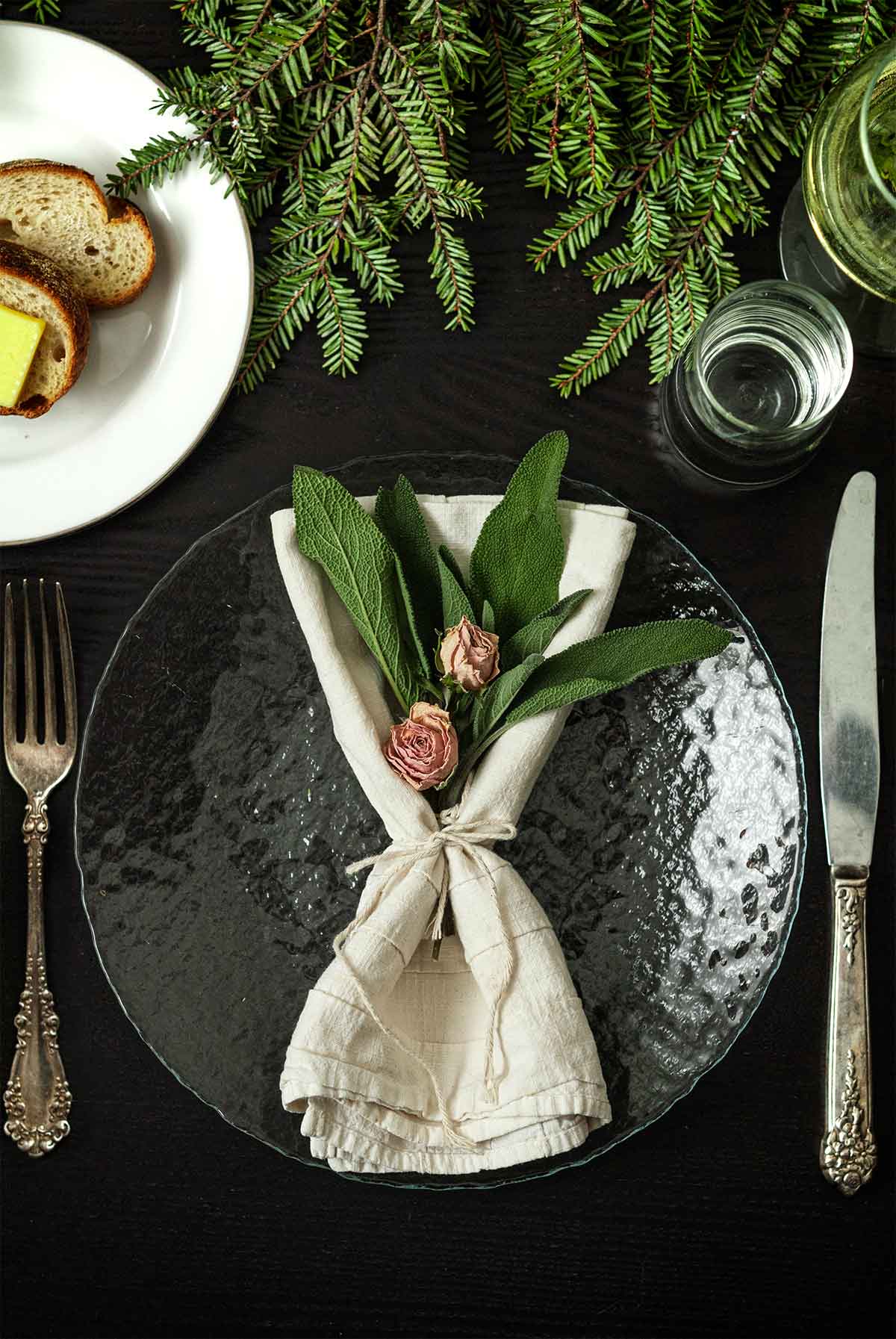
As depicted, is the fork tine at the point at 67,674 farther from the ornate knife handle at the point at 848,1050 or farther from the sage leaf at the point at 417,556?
the ornate knife handle at the point at 848,1050

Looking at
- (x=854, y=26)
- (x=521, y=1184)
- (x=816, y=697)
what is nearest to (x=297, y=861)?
(x=521, y=1184)

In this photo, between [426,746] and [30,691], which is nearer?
[426,746]

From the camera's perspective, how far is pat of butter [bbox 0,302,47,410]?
0.66m

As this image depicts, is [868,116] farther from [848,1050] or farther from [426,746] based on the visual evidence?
[848,1050]

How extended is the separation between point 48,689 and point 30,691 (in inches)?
0.5

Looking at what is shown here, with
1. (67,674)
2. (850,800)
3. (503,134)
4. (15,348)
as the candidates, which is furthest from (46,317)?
(850,800)

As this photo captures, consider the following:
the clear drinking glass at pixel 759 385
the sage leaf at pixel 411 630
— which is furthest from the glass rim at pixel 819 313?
the sage leaf at pixel 411 630

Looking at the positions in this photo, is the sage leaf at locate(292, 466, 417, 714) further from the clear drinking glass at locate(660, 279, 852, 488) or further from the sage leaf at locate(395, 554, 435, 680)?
the clear drinking glass at locate(660, 279, 852, 488)

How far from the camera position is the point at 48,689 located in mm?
700

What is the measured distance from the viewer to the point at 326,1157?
0.61 metres

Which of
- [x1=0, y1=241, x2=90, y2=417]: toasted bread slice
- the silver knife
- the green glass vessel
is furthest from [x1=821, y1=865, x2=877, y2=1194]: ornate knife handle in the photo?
[x1=0, y1=241, x2=90, y2=417]: toasted bread slice

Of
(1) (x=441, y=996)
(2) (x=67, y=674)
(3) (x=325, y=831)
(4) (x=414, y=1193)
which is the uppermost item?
(2) (x=67, y=674)

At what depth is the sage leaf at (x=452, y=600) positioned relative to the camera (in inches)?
24.4

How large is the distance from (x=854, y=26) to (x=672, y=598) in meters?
0.38
